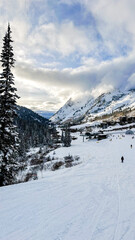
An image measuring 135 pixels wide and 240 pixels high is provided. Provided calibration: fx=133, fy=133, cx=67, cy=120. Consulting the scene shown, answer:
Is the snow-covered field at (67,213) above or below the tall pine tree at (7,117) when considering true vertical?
below

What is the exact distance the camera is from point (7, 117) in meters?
12.0

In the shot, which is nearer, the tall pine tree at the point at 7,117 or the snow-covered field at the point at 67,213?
the snow-covered field at the point at 67,213

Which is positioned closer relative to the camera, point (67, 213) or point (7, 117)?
point (67, 213)

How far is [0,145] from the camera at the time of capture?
37.8ft

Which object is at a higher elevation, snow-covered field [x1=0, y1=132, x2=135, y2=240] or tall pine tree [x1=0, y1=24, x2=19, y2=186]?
tall pine tree [x1=0, y1=24, x2=19, y2=186]

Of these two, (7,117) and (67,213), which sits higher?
(7,117)

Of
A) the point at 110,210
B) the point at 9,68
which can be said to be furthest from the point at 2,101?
the point at 110,210

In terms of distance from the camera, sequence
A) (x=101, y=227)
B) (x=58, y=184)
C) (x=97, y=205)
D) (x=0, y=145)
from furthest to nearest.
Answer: (x=0, y=145) < (x=58, y=184) < (x=97, y=205) < (x=101, y=227)

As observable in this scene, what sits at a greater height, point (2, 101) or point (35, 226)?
point (2, 101)

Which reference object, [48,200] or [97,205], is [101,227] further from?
[48,200]

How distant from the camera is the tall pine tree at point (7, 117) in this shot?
11594mm

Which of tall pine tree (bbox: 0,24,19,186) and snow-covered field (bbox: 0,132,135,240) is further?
tall pine tree (bbox: 0,24,19,186)

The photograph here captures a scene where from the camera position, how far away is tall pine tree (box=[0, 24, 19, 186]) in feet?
38.0

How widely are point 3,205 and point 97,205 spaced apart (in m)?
5.02
